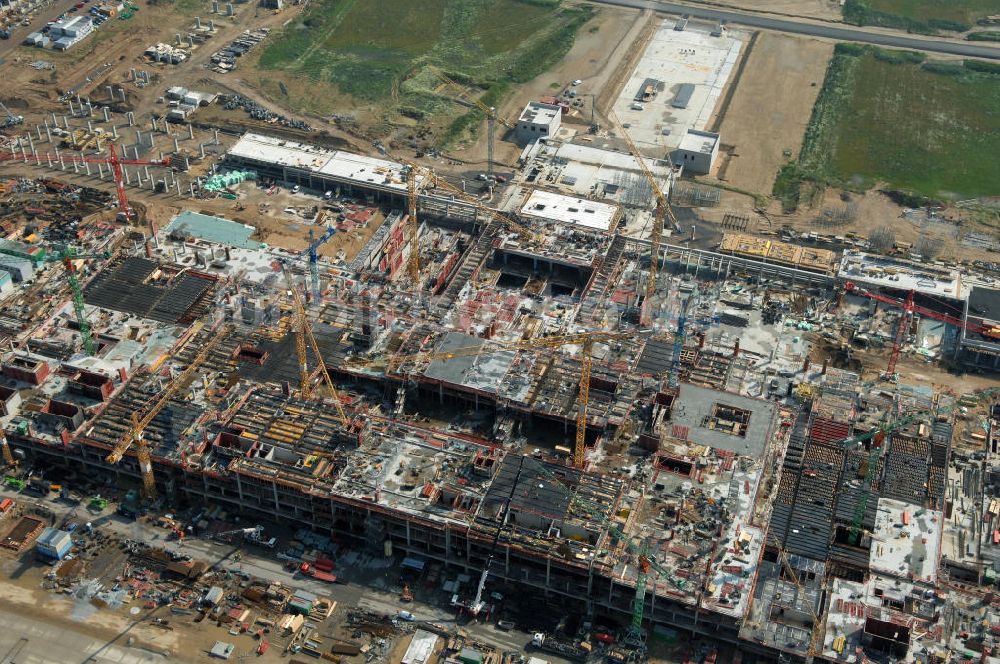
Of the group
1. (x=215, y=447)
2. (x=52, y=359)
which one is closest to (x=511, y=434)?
(x=215, y=447)

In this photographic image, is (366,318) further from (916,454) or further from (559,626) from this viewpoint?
(916,454)

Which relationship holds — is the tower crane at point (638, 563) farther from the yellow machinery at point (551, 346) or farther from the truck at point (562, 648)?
the yellow machinery at point (551, 346)

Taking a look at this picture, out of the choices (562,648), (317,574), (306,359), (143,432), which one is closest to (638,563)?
(562,648)

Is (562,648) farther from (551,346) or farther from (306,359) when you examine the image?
(306,359)

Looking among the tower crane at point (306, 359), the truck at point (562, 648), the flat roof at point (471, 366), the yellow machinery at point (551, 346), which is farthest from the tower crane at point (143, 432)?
the truck at point (562, 648)

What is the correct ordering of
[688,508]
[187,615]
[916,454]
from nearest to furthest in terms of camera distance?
[187,615], [688,508], [916,454]
